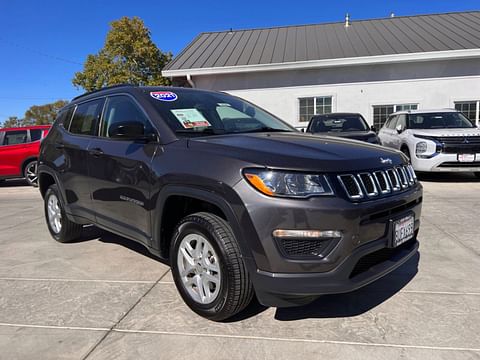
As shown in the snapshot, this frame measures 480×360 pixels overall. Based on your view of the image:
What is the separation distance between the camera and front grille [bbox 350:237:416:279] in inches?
98.3

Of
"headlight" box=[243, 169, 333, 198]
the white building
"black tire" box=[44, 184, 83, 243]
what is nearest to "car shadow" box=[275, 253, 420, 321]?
"headlight" box=[243, 169, 333, 198]

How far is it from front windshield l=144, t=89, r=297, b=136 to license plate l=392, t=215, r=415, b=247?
4.70 ft

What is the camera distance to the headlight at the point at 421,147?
838cm

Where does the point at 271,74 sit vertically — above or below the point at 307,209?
above

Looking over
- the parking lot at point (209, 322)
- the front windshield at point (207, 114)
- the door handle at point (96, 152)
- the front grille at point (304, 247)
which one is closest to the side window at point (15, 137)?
the parking lot at point (209, 322)

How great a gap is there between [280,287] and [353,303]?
100 cm

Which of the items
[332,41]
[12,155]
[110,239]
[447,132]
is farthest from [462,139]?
[12,155]

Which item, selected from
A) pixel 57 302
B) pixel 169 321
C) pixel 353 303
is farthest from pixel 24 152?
pixel 353 303

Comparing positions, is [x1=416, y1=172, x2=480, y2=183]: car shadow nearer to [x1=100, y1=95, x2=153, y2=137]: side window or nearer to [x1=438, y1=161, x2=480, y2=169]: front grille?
[x1=438, y1=161, x2=480, y2=169]: front grille

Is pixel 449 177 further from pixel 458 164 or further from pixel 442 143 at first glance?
pixel 442 143

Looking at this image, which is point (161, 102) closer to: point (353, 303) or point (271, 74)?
point (353, 303)

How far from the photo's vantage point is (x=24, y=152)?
35.3 ft

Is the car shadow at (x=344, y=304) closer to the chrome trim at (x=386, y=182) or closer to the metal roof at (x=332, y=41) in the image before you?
the chrome trim at (x=386, y=182)

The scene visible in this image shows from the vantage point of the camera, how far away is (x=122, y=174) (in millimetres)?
3369
